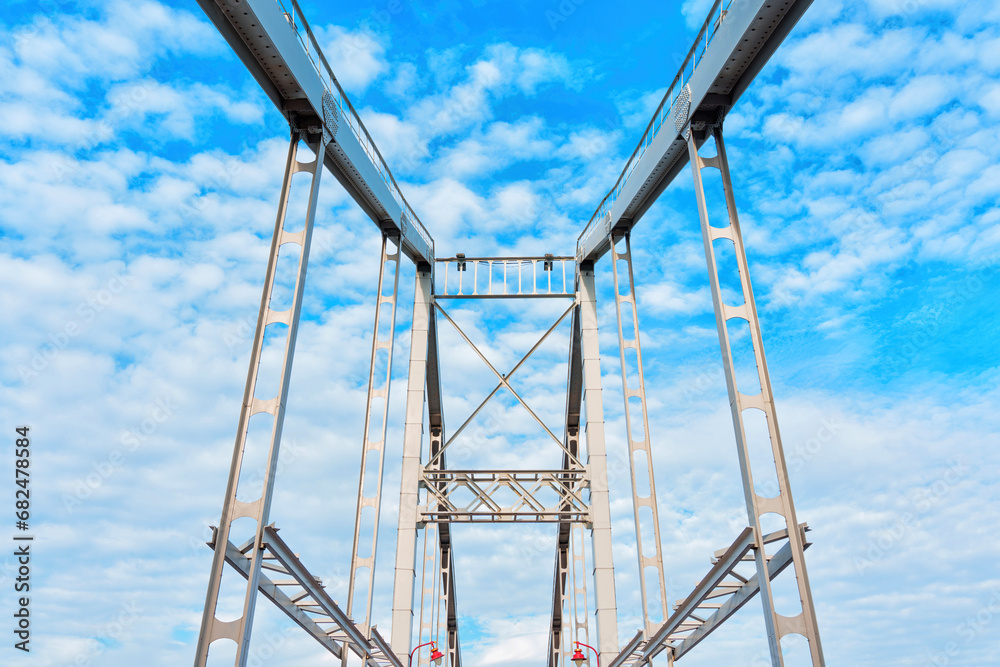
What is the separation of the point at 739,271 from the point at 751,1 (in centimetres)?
465

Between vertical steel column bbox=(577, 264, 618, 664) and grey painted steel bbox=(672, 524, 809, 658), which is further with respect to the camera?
vertical steel column bbox=(577, 264, 618, 664)

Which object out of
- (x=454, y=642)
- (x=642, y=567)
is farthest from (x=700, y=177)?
(x=454, y=642)

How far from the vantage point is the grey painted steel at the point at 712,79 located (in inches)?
500

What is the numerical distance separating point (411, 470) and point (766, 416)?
45.5 ft

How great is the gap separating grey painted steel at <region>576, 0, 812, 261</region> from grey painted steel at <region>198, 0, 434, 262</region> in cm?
728

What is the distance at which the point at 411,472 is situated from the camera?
24172mm

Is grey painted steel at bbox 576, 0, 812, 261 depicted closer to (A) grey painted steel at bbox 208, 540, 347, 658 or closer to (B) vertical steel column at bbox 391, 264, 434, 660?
(B) vertical steel column at bbox 391, 264, 434, 660

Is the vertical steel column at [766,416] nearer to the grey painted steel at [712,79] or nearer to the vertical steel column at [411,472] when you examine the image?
the grey painted steel at [712,79]

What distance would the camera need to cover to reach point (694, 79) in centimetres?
1534

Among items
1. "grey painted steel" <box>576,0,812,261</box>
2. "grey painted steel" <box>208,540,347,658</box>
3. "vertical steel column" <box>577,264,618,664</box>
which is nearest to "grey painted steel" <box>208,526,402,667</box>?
"grey painted steel" <box>208,540,347,658</box>

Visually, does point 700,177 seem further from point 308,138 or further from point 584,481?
point 584,481

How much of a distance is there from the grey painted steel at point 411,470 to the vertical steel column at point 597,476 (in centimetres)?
A: 554

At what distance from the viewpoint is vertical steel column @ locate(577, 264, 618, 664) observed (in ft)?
72.8

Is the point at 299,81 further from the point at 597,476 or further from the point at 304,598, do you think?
the point at 597,476
